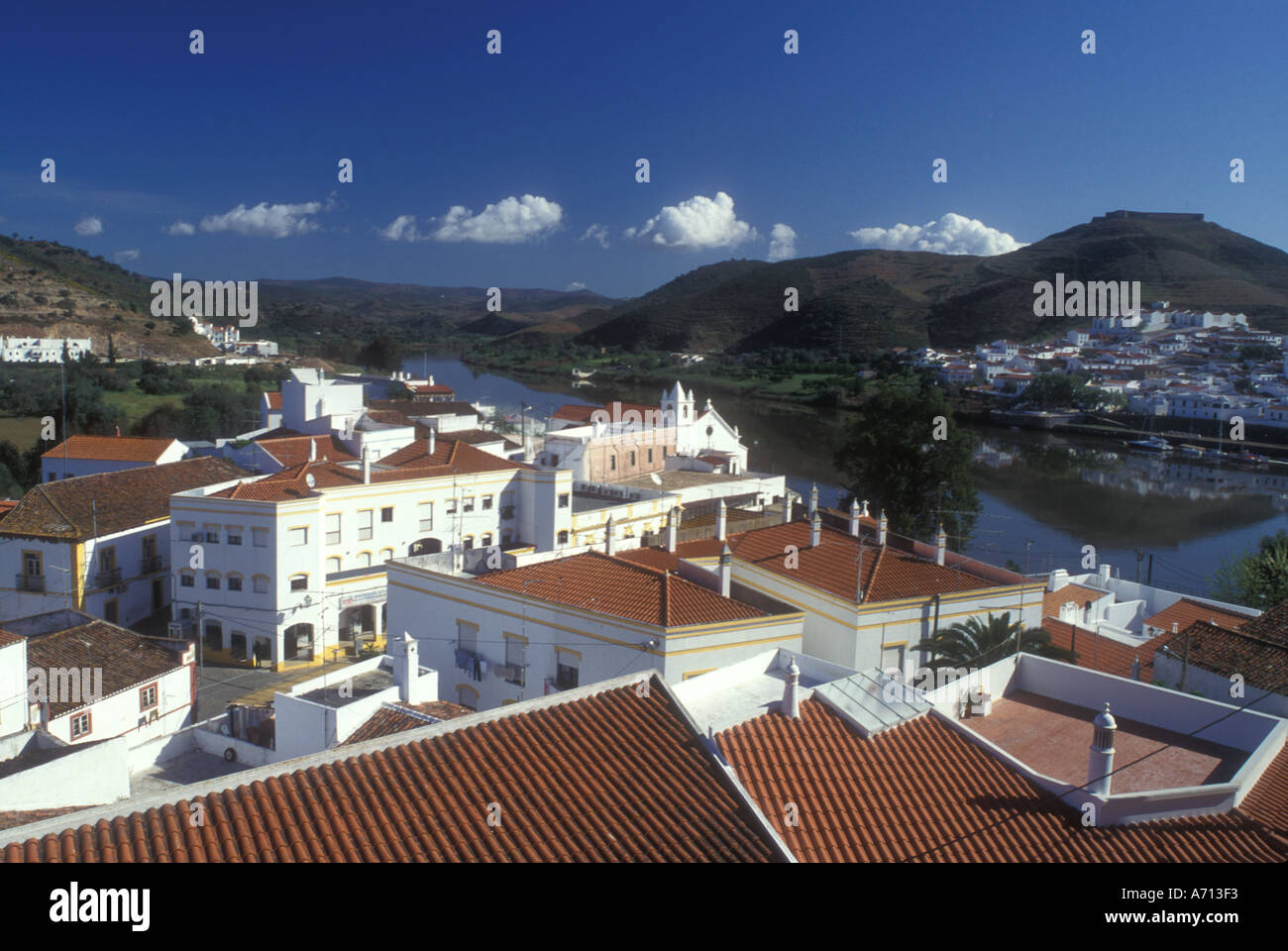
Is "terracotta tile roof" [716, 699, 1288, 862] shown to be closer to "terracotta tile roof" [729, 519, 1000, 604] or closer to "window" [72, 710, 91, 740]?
"terracotta tile roof" [729, 519, 1000, 604]

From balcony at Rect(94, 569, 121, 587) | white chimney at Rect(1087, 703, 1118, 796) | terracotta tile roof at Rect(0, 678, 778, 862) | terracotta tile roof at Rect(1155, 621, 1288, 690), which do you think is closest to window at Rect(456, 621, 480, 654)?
terracotta tile roof at Rect(0, 678, 778, 862)

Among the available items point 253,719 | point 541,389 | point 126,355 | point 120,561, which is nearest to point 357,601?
point 120,561

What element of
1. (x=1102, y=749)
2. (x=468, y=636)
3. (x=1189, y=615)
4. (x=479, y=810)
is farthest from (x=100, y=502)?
(x=1189, y=615)

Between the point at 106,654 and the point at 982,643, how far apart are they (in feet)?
37.1

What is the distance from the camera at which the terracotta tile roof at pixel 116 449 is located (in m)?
26.0

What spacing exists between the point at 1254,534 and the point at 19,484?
140 ft

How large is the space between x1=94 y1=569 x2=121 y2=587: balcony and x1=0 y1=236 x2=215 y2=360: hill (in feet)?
156

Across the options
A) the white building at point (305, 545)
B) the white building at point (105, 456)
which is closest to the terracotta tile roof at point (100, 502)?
the white building at point (305, 545)

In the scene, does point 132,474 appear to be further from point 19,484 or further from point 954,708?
point 954,708

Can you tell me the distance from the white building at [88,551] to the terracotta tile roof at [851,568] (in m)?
12.5

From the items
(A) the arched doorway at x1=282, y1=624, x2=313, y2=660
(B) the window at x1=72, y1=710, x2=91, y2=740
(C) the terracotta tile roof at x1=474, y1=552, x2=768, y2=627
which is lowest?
(A) the arched doorway at x1=282, y1=624, x2=313, y2=660

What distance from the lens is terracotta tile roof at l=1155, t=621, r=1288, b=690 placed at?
10781 mm

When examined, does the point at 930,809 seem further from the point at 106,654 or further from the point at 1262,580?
the point at 1262,580

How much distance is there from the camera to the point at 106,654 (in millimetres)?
13219
